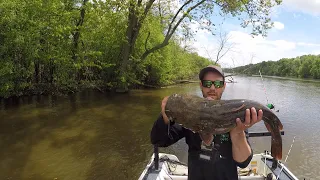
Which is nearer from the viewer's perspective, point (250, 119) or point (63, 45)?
point (250, 119)

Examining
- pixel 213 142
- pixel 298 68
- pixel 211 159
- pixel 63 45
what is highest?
pixel 63 45

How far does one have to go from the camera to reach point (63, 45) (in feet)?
66.3

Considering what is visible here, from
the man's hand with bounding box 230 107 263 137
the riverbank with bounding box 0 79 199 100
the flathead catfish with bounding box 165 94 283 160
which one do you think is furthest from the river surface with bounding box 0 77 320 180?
the man's hand with bounding box 230 107 263 137

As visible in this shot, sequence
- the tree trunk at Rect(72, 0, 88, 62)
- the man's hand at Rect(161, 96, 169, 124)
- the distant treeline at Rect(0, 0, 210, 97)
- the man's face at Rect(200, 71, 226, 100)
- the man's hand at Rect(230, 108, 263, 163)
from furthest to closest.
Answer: the tree trunk at Rect(72, 0, 88, 62) → the distant treeline at Rect(0, 0, 210, 97) → the man's face at Rect(200, 71, 226, 100) → the man's hand at Rect(161, 96, 169, 124) → the man's hand at Rect(230, 108, 263, 163)

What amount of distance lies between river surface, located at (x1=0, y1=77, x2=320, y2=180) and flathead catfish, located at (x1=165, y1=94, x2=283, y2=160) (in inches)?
220

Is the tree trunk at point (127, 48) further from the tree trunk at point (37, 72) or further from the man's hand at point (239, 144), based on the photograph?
the man's hand at point (239, 144)

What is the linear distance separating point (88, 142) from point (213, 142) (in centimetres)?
848

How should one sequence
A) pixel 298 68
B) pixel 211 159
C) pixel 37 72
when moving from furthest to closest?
pixel 298 68 → pixel 37 72 → pixel 211 159

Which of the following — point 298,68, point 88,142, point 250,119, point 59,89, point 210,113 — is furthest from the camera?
point 298,68

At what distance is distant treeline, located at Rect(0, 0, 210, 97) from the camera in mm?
15841

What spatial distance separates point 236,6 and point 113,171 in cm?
1821

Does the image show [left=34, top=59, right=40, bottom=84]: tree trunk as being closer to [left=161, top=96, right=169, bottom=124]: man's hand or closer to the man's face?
[left=161, top=96, right=169, bottom=124]: man's hand

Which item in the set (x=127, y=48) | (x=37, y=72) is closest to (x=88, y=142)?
(x=37, y=72)

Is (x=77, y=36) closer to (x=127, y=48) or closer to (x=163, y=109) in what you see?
(x=127, y=48)
